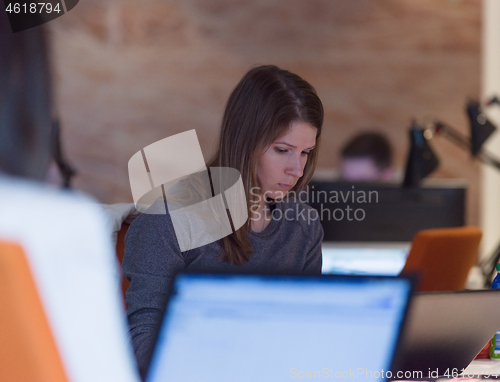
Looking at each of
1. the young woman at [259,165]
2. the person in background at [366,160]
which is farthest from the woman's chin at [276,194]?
the person in background at [366,160]

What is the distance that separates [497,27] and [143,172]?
345cm

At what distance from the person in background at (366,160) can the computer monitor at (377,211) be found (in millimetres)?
834

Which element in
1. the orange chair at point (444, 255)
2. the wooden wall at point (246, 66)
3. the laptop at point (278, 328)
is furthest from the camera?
the wooden wall at point (246, 66)

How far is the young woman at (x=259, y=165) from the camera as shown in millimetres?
1174

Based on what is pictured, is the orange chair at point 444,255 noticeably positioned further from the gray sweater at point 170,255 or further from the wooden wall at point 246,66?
the wooden wall at point 246,66

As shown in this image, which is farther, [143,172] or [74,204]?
[143,172]

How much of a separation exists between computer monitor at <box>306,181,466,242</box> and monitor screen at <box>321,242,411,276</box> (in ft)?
0.37

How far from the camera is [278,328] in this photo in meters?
0.66

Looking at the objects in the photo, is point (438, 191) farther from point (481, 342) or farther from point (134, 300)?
point (134, 300)

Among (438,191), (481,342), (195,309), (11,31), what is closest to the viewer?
(195,309)

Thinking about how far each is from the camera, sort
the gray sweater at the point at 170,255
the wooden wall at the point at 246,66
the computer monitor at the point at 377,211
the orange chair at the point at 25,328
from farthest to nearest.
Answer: the wooden wall at the point at 246,66 → the computer monitor at the point at 377,211 → the gray sweater at the point at 170,255 → the orange chair at the point at 25,328

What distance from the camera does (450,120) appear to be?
4000 millimetres

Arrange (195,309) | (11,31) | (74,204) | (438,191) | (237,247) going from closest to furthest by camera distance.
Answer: (74,204) < (195,309) < (237,247) < (438,191) < (11,31)

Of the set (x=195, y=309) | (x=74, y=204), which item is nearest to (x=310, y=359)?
(x=195, y=309)
